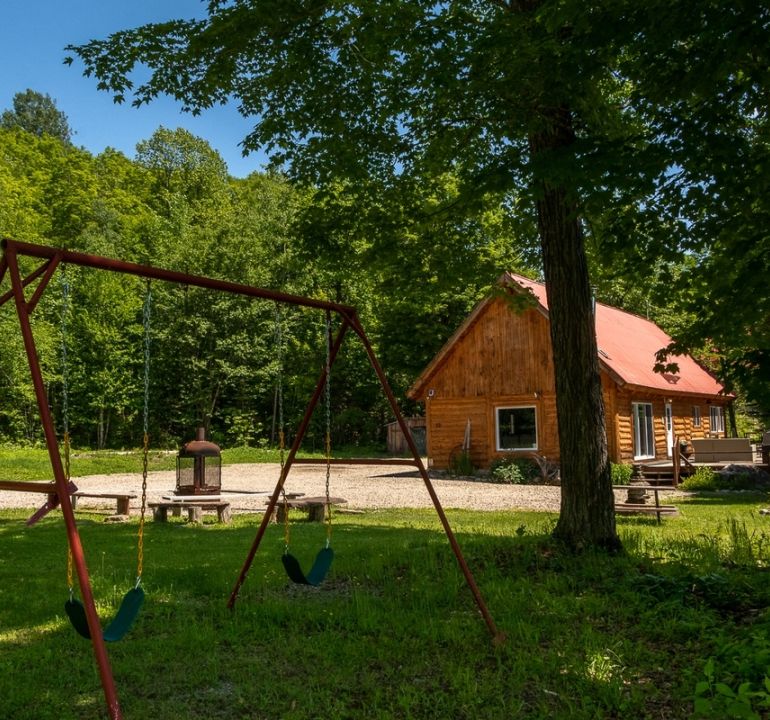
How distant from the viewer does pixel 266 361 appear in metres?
37.1

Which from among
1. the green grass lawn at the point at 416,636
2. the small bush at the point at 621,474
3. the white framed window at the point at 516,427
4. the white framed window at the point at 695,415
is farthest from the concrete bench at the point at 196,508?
the white framed window at the point at 695,415

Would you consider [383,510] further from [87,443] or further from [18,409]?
[87,443]

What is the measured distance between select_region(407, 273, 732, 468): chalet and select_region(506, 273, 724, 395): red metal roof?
0.09 meters

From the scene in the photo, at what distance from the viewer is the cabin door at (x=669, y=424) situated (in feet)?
90.1

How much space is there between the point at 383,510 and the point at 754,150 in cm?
1081

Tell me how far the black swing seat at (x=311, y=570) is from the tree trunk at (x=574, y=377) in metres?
A: 3.47


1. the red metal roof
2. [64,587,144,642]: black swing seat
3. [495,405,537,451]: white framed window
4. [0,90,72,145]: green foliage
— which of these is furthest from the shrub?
[0,90,72,145]: green foliage

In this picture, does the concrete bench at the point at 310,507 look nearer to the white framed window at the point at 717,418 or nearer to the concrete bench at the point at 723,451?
the concrete bench at the point at 723,451

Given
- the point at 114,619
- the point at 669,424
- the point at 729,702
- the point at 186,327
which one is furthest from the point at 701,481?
the point at 186,327

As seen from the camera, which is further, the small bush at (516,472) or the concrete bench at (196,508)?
the small bush at (516,472)

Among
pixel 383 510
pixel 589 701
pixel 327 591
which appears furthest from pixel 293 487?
pixel 589 701

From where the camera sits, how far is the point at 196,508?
13.7m

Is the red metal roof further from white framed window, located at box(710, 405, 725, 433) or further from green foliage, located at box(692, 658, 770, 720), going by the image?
green foliage, located at box(692, 658, 770, 720)

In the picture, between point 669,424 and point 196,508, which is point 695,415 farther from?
point 196,508
